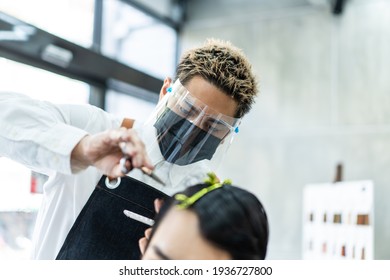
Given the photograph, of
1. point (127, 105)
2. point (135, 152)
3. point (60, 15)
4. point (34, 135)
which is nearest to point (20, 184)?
point (60, 15)

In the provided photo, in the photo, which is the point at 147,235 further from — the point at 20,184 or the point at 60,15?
the point at 60,15

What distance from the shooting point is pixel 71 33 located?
3404mm

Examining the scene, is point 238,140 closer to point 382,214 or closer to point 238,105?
point 382,214

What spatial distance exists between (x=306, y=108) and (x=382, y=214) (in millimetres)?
1014

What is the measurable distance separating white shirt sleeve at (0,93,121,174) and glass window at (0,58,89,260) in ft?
5.08

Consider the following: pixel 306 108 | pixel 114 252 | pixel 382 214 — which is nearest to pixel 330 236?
pixel 382 214

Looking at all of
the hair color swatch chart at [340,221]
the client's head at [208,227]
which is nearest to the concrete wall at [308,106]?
the hair color swatch chart at [340,221]

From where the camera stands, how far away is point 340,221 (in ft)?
10.1

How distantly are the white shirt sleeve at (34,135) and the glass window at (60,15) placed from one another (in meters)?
2.07

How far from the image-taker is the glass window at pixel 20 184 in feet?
8.30

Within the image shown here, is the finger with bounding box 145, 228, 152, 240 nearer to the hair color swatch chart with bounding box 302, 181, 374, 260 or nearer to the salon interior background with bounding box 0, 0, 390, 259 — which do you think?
the hair color swatch chart with bounding box 302, 181, 374, 260

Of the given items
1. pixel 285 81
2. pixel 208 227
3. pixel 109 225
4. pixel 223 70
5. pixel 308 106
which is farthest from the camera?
pixel 285 81

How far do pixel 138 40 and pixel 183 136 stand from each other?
128 inches

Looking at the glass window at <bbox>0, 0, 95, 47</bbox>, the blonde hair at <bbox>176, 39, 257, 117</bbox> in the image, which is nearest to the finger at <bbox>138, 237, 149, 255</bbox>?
the blonde hair at <bbox>176, 39, 257, 117</bbox>
